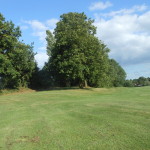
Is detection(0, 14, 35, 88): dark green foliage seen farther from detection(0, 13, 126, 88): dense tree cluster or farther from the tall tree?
the tall tree

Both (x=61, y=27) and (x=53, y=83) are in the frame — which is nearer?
(x=61, y=27)

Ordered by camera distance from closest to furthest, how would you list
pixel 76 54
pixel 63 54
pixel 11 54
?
pixel 11 54, pixel 76 54, pixel 63 54

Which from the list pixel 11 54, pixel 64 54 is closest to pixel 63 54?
pixel 64 54

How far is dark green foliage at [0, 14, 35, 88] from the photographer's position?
25.8 metres

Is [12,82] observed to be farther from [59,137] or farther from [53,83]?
[59,137]

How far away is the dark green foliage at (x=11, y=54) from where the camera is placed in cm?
2575

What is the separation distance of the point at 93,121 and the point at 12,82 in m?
24.8

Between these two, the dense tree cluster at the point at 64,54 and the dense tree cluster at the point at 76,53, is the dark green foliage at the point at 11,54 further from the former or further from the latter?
the dense tree cluster at the point at 76,53

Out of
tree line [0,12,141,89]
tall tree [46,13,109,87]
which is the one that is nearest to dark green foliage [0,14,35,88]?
tree line [0,12,141,89]

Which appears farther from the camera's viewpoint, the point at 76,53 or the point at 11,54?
the point at 76,53

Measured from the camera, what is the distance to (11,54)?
26172 millimetres

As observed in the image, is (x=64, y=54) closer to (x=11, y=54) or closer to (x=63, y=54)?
(x=63, y=54)

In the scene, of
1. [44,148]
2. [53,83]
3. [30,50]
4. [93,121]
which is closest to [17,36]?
[30,50]

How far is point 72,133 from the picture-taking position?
6535 mm
